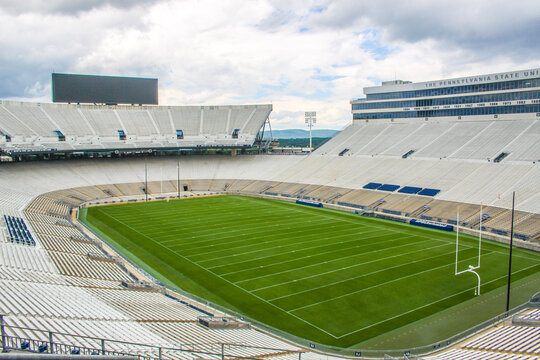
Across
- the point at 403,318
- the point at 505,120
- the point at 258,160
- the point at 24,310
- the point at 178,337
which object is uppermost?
the point at 505,120

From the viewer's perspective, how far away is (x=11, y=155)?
5316cm

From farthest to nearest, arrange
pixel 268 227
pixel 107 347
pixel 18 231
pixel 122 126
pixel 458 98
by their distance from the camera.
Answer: pixel 122 126
pixel 458 98
pixel 268 227
pixel 18 231
pixel 107 347

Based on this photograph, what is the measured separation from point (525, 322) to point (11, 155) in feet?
185

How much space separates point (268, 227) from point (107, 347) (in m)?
24.6

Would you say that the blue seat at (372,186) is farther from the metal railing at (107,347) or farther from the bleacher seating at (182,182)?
the metal railing at (107,347)

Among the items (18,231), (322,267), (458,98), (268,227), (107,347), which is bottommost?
(322,267)

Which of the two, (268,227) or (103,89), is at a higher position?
(103,89)

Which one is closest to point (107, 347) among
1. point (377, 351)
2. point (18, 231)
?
point (377, 351)

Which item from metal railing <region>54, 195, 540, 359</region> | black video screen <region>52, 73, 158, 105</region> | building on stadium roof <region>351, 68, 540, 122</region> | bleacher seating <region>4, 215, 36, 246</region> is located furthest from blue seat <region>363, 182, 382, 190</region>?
black video screen <region>52, 73, 158, 105</region>

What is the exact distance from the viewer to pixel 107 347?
11555 millimetres

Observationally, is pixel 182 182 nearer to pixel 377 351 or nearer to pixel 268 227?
pixel 268 227

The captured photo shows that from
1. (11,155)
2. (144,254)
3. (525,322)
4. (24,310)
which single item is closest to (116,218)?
(144,254)

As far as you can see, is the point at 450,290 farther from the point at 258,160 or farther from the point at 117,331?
the point at 258,160

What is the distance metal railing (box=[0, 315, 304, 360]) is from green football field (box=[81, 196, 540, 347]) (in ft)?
17.3
